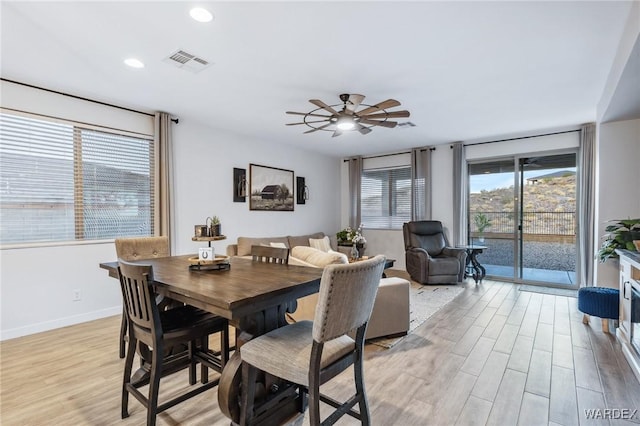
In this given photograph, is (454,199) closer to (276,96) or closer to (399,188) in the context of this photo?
(399,188)

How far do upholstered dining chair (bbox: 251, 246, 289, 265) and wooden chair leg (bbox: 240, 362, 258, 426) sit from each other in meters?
0.97

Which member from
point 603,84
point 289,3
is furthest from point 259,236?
point 603,84

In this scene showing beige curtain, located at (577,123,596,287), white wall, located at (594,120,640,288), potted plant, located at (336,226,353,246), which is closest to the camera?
white wall, located at (594,120,640,288)

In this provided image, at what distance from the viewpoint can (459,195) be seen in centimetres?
575

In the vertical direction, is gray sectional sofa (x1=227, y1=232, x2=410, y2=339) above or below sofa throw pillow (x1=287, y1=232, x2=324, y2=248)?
below

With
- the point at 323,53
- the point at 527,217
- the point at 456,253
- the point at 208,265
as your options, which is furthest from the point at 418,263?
the point at 208,265

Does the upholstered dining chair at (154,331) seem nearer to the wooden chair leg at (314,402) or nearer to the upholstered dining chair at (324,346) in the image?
the upholstered dining chair at (324,346)

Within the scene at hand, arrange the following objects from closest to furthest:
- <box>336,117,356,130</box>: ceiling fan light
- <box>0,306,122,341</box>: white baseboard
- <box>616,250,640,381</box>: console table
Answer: <box>616,250,640,381</box>: console table → <box>0,306,122,341</box>: white baseboard → <box>336,117,356,130</box>: ceiling fan light

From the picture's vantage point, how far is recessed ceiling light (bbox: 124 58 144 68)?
2.69 m

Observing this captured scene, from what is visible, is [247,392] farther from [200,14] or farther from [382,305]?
[200,14]

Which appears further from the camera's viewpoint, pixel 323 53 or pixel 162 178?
pixel 162 178

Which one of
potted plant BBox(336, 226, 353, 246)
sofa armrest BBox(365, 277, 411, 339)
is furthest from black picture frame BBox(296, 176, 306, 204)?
sofa armrest BBox(365, 277, 411, 339)

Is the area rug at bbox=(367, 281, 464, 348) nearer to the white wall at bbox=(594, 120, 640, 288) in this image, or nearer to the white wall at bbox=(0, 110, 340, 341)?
the white wall at bbox=(594, 120, 640, 288)

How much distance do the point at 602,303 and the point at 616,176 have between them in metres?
1.50
